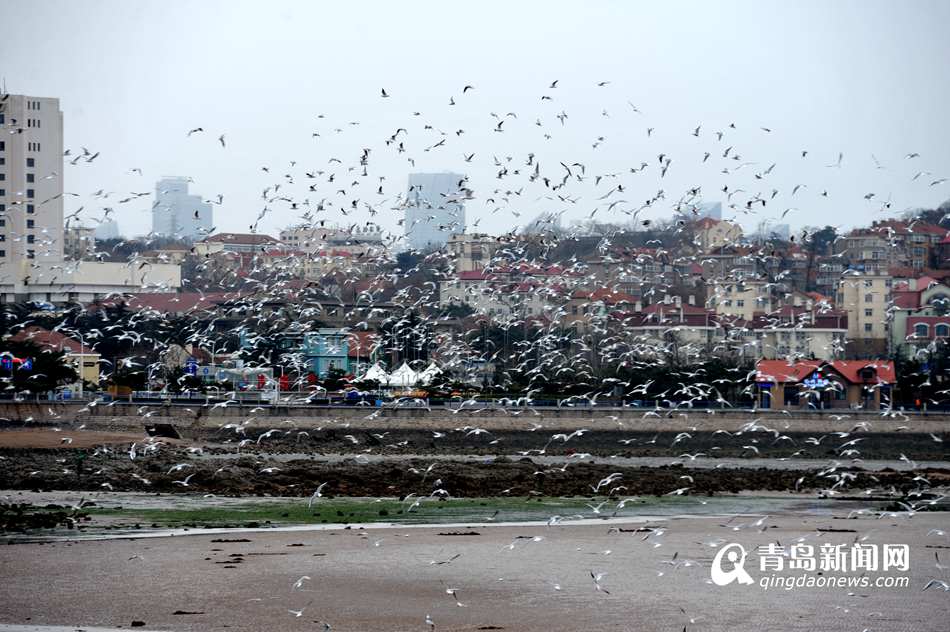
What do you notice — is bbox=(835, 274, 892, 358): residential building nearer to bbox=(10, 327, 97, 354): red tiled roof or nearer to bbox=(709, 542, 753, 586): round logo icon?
bbox=(10, 327, 97, 354): red tiled roof

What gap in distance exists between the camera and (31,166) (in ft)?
373

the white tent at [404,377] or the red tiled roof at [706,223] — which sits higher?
the red tiled roof at [706,223]

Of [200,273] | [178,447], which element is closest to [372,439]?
[178,447]

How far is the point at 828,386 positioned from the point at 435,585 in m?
42.8

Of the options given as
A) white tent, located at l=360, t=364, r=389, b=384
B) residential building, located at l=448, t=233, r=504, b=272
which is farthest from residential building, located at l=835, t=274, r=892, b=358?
white tent, located at l=360, t=364, r=389, b=384

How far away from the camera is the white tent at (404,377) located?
65.0m

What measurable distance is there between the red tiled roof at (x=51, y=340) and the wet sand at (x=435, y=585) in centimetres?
4634

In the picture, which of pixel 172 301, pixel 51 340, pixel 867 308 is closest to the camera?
pixel 51 340

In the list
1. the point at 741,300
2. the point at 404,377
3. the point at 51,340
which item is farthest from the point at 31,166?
the point at 404,377

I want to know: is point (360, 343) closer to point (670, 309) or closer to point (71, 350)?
point (71, 350)

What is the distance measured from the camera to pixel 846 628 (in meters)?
18.8

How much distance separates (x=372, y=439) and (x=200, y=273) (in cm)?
7636

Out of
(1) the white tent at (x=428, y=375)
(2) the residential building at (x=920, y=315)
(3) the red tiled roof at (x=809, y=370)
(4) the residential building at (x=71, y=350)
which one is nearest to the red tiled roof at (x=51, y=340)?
(4) the residential building at (x=71, y=350)

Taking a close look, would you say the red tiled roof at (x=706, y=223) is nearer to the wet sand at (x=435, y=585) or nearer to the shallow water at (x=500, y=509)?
the shallow water at (x=500, y=509)
